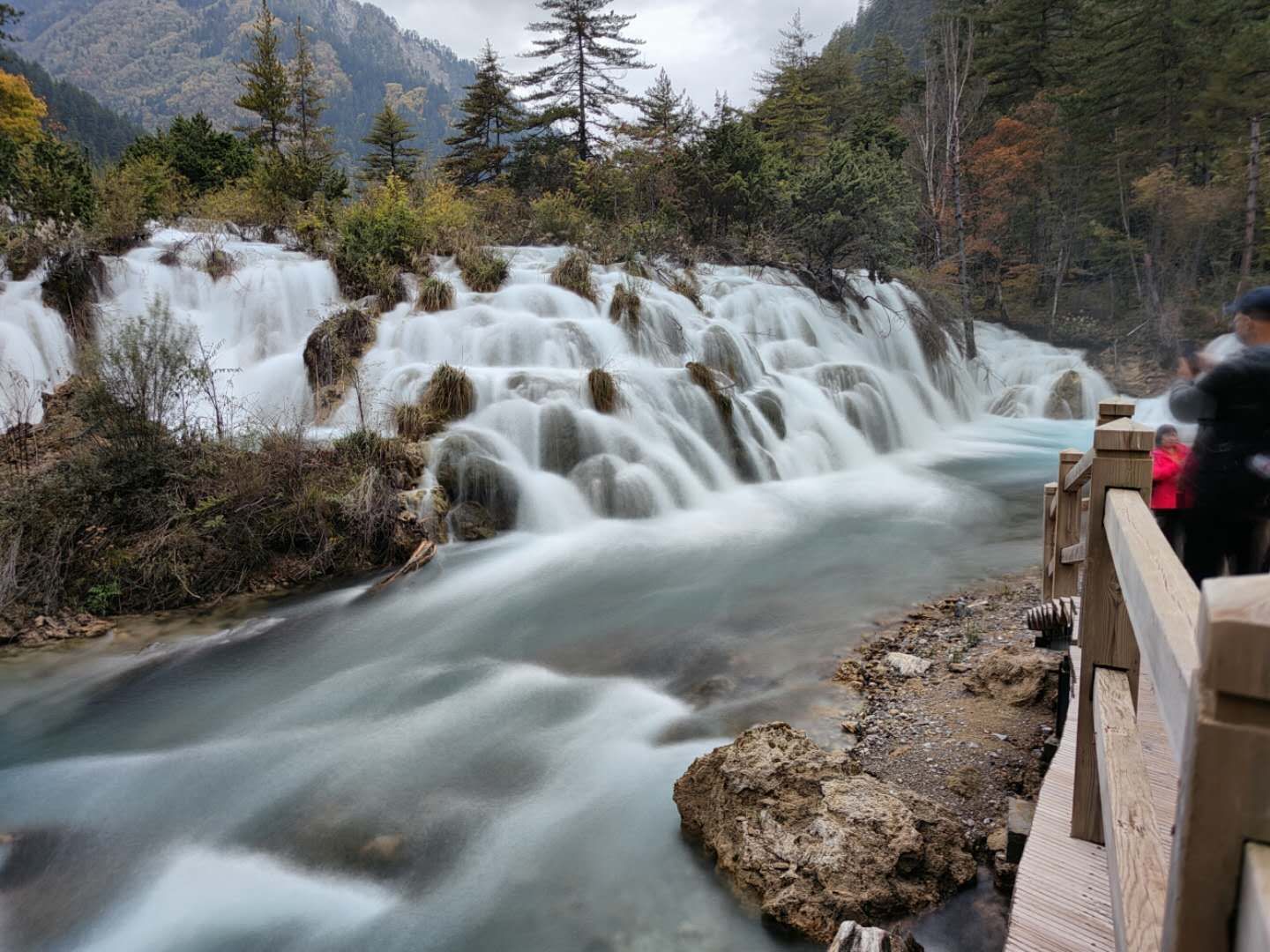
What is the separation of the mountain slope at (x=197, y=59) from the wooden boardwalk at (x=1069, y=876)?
128m

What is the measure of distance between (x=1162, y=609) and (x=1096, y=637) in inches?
62.7

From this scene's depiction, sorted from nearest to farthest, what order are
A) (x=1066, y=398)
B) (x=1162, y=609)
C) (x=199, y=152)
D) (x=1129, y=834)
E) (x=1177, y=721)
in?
(x=1177, y=721), (x=1162, y=609), (x=1129, y=834), (x=1066, y=398), (x=199, y=152)

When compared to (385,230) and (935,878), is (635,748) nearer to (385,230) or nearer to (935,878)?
(935,878)

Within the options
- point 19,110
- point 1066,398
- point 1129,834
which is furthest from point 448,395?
point 19,110

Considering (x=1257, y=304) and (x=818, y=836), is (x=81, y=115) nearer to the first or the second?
(x=818, y=836)

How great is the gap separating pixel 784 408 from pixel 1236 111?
1810 cm

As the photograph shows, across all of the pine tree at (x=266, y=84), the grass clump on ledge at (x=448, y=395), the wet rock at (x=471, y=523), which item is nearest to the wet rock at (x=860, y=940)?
the wet rock at (x=471, y=523)

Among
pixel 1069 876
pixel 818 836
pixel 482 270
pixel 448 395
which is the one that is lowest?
pixel 818 836

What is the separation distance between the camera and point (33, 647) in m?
6.23

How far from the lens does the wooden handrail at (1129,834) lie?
1472mm

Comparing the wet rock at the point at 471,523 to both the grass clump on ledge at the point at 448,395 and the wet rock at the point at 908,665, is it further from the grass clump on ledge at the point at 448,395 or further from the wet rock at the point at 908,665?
the wet rock at the point at 908,665

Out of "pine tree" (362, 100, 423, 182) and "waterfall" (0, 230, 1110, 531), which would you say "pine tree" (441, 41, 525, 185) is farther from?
"waterfall" (0, 230, 1110, 531)

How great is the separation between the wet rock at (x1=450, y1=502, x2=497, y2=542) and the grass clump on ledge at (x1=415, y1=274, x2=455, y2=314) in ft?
15.4

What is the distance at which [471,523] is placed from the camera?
870 cm
